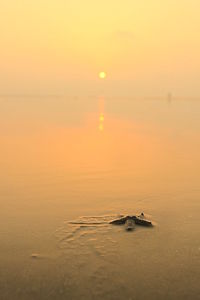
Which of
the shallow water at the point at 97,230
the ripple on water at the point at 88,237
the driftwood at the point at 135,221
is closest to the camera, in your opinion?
the shallow water at the point at 97,230

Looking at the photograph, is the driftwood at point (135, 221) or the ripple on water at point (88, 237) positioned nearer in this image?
the ripple on water at point (88, 237)

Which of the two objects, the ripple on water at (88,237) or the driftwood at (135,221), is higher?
the driftwood at (135,221)

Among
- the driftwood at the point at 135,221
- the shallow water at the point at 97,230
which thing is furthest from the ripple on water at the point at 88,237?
the driftwood at the point at 135,221

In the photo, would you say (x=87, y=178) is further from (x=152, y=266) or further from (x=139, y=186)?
(x=152, y=266)

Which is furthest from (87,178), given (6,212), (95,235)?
(95,235)

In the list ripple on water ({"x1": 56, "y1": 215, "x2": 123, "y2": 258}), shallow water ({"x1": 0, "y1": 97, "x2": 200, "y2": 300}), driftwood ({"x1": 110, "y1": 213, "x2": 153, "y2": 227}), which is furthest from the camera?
driftwood ({"x1": 110, "y1": 213, "x2": 153, "y2": 227})

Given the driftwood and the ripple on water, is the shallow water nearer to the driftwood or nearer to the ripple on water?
the ripple on water

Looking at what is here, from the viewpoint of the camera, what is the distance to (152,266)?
32.5 ft

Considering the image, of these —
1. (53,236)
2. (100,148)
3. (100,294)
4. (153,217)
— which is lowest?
(100,294)

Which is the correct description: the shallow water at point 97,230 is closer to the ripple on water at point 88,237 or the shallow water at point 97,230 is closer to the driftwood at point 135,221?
the ripple on water at point 88,237

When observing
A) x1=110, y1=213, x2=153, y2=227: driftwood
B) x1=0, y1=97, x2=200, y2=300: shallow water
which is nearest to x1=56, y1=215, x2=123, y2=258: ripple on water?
x1=0, y1=97, x2=200, y2=300: shallow water

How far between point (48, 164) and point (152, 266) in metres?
15.8

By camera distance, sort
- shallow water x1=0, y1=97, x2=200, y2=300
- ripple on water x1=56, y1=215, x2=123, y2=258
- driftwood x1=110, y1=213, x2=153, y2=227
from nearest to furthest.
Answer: shallow water x1=0, y1=97, x2=200, y2=300 < ripple on water x1=56, y1=215, x2=123, y2=258 < driftwood x1=110, y1=213, x2=153, y2=227

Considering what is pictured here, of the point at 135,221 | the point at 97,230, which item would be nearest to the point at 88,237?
the point at 97,230
